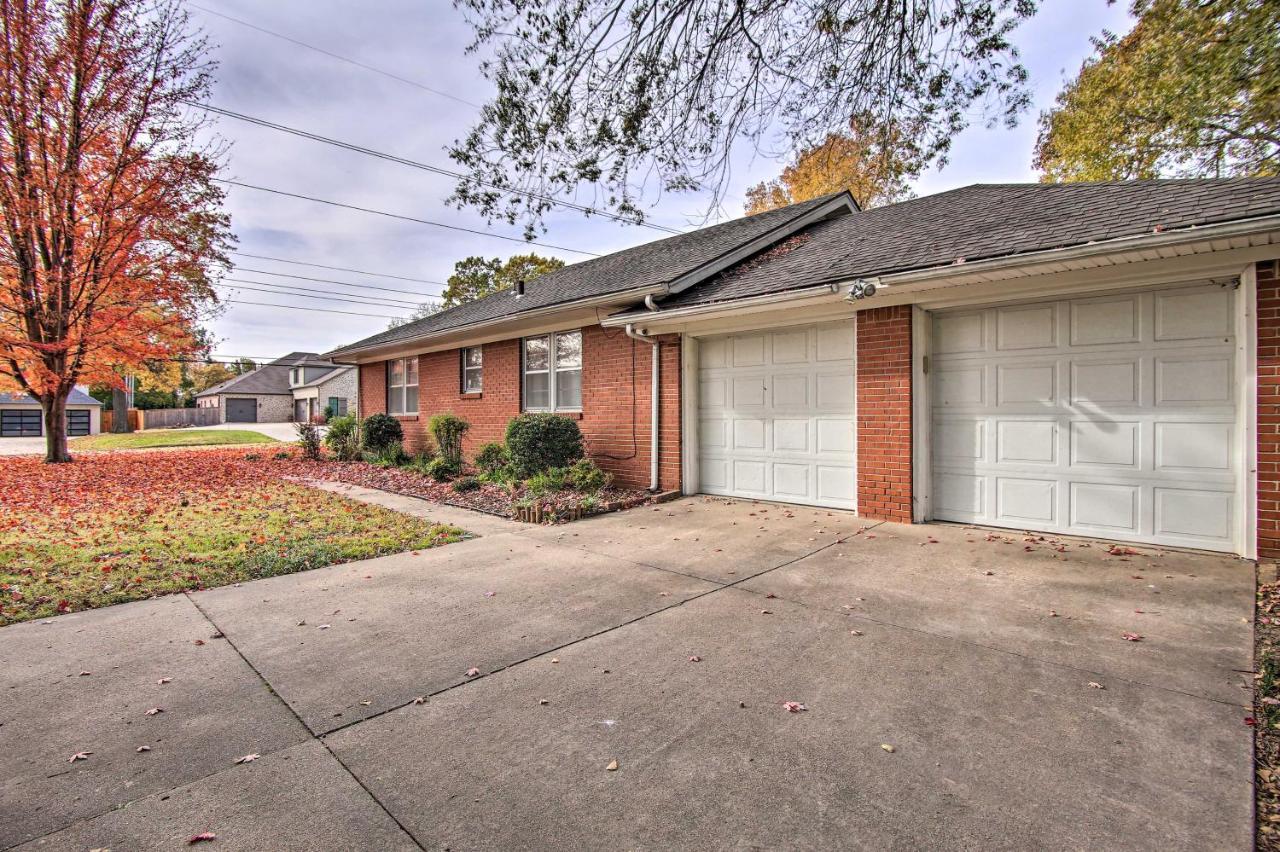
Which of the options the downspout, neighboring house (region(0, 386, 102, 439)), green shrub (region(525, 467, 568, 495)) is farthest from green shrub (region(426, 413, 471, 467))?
neighboring house (region(0, 386, 102, 439))

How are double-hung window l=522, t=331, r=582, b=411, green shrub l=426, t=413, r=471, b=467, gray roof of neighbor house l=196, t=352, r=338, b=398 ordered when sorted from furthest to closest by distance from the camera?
gray roof of neighbor house l=196, t=352, r=338, b=398, green shrub l=426, t=413, r=471, b=467, double-hung window l=522, t=331, r=582, b=411

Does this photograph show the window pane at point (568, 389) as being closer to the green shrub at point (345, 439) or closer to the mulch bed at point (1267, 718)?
the green shrub at point (345, 439)

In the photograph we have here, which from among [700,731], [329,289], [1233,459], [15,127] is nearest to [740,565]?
[700,731]

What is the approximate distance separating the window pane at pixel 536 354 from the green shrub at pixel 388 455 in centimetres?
484

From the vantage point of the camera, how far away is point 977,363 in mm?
6602

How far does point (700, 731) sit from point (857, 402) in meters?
5.35

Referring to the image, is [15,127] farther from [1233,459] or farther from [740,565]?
[1233,459]

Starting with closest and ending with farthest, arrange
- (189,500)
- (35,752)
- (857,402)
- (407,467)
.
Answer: (35,752), (857,402), (189,500), (407,467)

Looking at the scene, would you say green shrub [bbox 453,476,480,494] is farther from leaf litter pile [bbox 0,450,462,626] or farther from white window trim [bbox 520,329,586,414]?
white window trim [bbox 520,329,586,414]

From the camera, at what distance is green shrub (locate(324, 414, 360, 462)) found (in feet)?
52.0

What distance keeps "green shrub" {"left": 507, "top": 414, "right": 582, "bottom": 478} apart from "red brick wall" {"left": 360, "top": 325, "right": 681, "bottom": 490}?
0.53 metres

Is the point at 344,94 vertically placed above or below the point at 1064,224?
above

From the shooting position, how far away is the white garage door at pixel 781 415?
7637 millimetres

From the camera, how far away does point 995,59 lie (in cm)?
514
